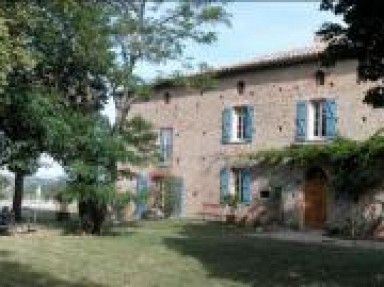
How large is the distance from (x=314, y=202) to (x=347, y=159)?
8.15 feet

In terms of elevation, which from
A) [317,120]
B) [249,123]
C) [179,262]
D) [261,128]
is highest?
[249,123]

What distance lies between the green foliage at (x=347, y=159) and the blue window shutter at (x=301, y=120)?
0.54 metres

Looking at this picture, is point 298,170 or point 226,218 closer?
point 298,170

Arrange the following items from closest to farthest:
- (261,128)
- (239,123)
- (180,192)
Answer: (261,128) < (239,123) < (180,192)

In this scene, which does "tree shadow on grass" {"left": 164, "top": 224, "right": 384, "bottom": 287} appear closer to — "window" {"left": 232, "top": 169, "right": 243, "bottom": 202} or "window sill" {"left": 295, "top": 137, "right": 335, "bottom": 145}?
"window sill" {"left": 295, "top": 137, "right": 335, "bottom": 145}

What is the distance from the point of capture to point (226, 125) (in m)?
33.6

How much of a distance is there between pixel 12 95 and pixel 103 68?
285 centimetres

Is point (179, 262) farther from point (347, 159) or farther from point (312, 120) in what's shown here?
point (312, 120)

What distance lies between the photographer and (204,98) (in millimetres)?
35125

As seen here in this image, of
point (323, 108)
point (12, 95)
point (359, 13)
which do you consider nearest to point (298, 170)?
point (323, 108)

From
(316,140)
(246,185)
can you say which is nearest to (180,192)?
(246,185)

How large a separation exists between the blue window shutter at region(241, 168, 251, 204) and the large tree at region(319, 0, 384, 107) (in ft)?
60.1

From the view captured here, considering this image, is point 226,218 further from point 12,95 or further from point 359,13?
point 359,13

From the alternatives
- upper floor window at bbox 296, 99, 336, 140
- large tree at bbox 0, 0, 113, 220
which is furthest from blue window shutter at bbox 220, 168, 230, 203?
large tree at bbox 0, 0, 113, 220
